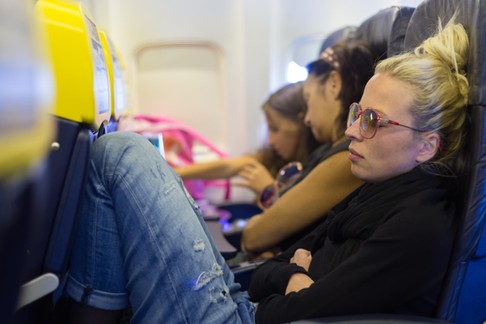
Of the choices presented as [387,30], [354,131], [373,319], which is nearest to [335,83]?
[387,30]

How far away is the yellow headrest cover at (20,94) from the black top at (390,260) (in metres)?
0.67

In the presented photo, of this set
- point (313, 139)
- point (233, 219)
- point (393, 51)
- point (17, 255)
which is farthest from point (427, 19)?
point (233, 219)

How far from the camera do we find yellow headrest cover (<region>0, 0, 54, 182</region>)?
18.1 inches

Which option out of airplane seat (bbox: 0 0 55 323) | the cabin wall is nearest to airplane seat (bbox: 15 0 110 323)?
airplane seat (bbox: 0 0 55 323)

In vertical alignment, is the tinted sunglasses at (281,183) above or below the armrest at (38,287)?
below

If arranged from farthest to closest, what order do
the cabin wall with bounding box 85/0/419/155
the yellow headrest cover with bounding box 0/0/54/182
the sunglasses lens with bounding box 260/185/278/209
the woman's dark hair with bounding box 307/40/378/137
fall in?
1. the cabin wall with bounding box 85/0/419/155
2. the sunglasses lens with bounding box 260/185/278/209
3. the woman's dark hair with bounding box 307/40/378/137
4. the yellow headrest cover with bounding box 0/0/54/182

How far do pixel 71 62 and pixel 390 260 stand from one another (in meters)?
0.66

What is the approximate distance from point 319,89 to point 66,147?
1047mm

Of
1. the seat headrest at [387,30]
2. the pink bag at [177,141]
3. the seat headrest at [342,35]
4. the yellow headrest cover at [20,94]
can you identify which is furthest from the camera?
the pink bag at [177,141]

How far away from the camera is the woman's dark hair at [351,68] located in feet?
5.18

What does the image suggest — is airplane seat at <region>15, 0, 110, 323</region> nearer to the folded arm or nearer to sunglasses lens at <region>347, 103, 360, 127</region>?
sunglasses lens at <region>347, 103, 360, 127</region>

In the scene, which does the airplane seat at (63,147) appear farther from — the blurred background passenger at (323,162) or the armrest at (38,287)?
the blurred background passenger at (323,162)

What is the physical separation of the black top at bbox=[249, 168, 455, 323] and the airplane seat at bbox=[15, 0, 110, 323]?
18.1 inches

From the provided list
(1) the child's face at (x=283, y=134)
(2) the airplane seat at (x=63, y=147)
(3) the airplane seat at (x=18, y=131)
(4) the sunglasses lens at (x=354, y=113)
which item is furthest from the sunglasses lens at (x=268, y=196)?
(3) the airplane seat at (x=18, y=131)
